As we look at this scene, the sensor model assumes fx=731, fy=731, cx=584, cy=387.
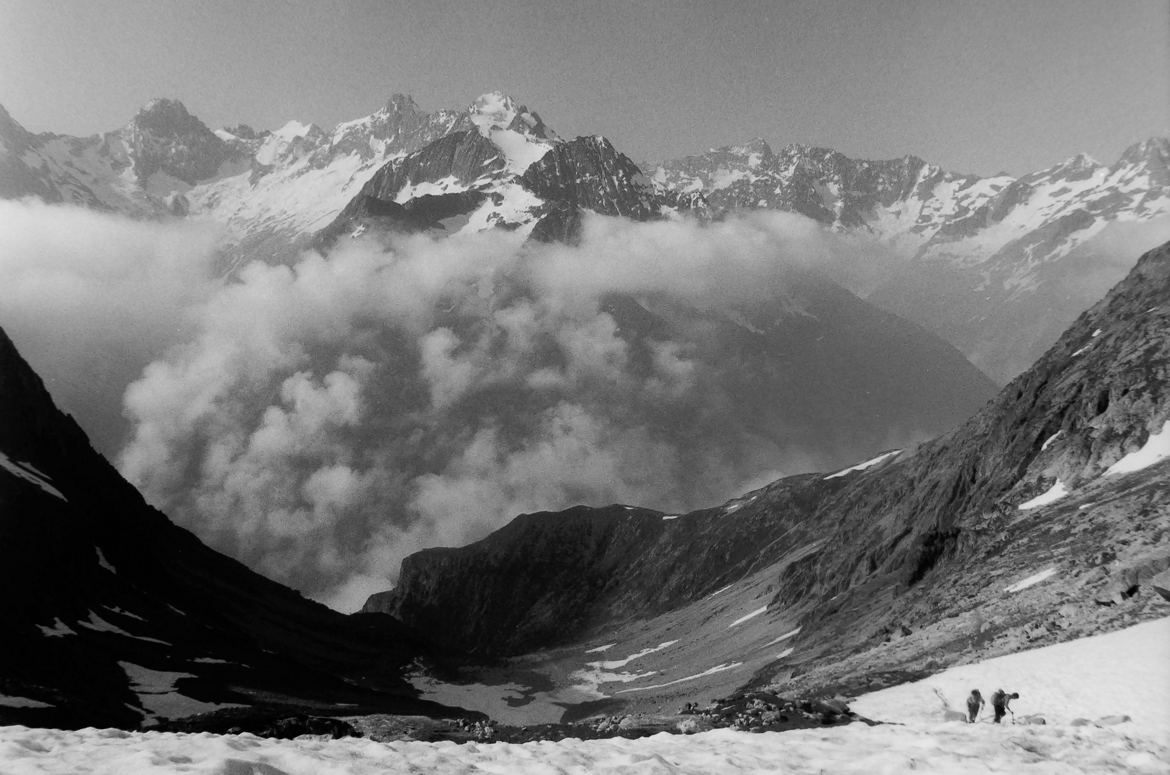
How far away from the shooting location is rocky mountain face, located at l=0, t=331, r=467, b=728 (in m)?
91.4

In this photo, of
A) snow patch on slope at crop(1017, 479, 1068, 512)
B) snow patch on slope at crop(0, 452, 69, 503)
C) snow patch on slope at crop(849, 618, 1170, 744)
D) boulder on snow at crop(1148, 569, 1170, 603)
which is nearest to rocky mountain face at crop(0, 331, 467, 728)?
snow patch on slope at crop(0, 452, 69, 503)

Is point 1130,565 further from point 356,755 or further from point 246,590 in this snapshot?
point 246,590

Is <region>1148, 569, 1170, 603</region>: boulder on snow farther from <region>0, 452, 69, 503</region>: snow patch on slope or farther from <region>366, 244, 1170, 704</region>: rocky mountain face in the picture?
<region>0, 452, 69, 503</region>: snow patch on slope

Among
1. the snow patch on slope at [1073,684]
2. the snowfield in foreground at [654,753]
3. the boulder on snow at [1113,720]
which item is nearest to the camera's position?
the snowfield in foreground at [654,753]

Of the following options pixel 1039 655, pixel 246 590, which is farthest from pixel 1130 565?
pixel 246 590

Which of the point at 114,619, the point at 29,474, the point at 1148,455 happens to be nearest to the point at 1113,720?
the point at 1148,455

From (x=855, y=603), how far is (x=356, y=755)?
117279 millimetres

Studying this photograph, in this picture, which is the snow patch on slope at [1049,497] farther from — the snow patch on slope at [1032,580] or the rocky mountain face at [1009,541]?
the snow patch on slope at [1032,580]

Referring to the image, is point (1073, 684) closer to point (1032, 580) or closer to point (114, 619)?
point (1032, 580)

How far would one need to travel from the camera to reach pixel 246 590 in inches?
7869

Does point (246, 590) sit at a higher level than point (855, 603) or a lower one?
higher

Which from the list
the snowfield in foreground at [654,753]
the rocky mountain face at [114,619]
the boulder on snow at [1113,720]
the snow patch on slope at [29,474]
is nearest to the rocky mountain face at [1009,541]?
the boulder on snow at [1113,720]

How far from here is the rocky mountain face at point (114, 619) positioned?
91375 mm

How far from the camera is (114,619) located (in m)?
122
